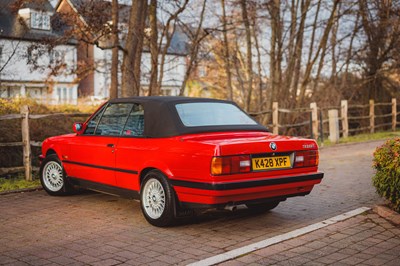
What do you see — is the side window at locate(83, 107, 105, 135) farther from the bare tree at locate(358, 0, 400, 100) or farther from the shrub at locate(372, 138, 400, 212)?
the bare tree at locate(358, 0, 400, 100)

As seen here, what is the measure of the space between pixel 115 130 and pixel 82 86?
142ft

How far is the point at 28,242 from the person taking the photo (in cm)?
614

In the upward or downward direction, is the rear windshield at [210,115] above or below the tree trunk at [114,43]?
below

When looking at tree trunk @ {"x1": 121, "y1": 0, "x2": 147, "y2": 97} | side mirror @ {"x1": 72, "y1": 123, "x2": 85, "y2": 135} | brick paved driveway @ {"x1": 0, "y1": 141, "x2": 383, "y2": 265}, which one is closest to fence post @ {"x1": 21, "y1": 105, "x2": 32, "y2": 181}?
brick paved driveway @ {"x1": 0, "y1": 141, "x2": 383, "y2": 265}

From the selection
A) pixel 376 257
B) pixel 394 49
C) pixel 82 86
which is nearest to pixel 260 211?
pixel 376 257

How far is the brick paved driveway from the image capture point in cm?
558

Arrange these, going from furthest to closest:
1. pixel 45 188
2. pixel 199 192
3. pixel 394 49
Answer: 1. pixel 394 49
2. pixel 45 188
3. pixel 199 192

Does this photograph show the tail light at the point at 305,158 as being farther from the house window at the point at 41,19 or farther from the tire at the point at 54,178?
the house window at the point at 41,19

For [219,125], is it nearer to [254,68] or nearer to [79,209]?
[79,209]

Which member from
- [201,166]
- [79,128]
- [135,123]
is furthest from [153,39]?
[201,166]

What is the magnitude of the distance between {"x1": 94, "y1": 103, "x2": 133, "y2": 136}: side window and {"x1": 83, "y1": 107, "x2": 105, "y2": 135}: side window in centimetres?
11

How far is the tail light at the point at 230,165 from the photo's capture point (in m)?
6.09

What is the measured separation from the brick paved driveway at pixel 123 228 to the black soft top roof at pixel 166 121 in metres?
1.14

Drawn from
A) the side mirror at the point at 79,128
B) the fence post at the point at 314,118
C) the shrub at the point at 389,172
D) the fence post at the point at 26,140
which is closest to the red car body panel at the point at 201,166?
the side mirror at the point at 79,128
